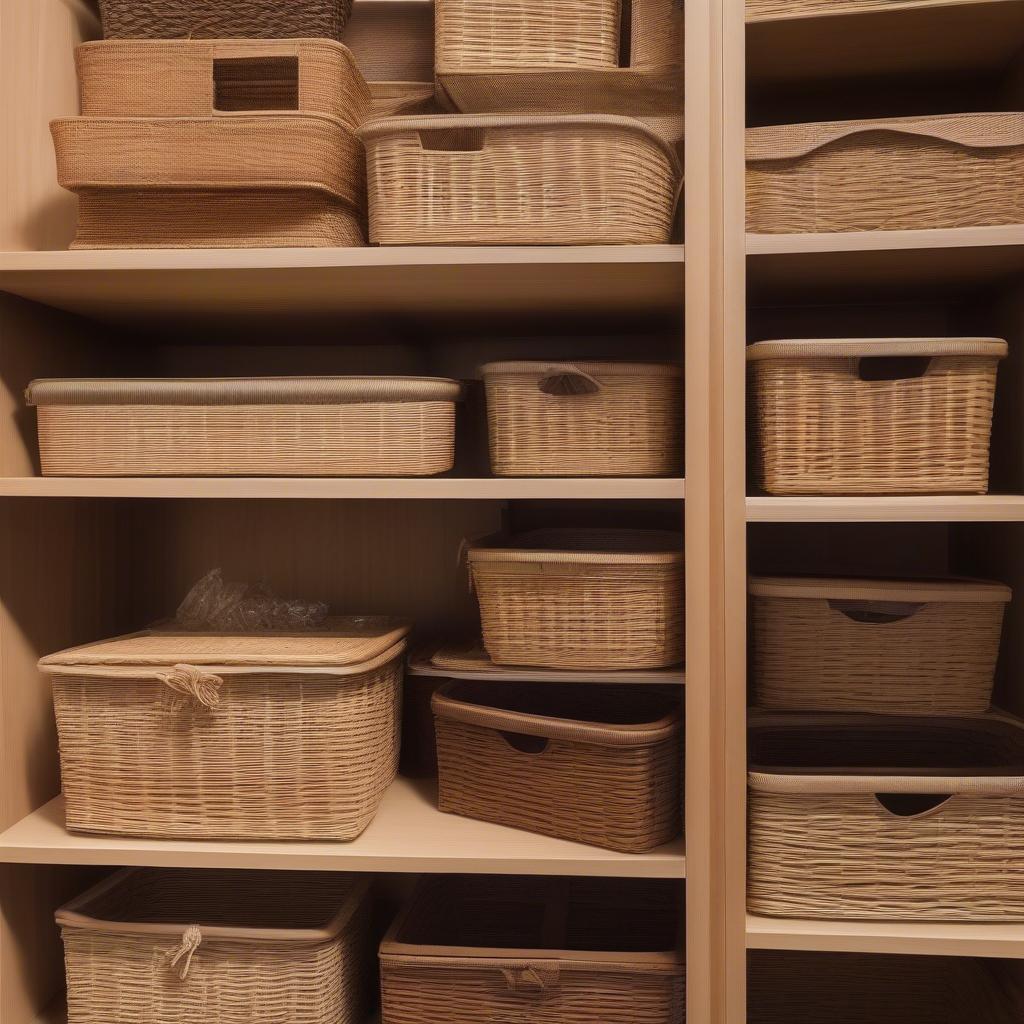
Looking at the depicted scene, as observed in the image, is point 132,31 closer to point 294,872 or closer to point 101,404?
point 101,404

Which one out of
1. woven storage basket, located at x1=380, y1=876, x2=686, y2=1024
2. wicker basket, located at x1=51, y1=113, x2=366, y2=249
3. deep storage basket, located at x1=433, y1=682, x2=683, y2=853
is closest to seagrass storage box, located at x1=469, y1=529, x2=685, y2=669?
deep storage basket, located at x1=433, y1=682, x2=683, y2=853

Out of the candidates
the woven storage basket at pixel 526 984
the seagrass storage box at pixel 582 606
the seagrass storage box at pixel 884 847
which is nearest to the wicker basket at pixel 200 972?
the woven storage basket at pixel 526 984

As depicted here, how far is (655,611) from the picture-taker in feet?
3.81

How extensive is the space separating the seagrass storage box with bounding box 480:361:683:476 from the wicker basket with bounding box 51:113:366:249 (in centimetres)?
33

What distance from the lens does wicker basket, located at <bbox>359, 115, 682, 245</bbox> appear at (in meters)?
1.10

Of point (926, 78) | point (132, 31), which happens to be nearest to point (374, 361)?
point (132, 31)

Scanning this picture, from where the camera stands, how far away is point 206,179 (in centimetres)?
115

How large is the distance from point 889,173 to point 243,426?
0.88 metres

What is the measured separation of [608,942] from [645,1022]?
211 mm

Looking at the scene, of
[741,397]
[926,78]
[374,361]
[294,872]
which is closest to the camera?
[741,397]

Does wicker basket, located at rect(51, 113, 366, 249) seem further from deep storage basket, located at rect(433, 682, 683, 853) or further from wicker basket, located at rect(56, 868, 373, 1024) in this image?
wicker basket, located at rect(56, 868, 373, 1024)

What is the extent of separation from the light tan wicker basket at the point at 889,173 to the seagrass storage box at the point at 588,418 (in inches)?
10.0

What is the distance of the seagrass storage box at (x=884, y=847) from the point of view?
3.54ft

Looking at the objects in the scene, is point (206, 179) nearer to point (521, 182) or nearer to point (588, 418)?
point (521, 182)
